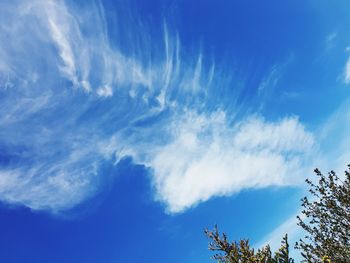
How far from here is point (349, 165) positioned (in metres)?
16.8

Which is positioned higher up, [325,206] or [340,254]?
[325,206]

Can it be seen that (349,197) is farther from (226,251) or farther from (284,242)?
(226,251)

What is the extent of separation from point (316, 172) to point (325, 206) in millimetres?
1863

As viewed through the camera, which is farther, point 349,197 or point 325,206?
point 325,206

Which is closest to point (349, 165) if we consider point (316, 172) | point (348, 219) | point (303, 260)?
point (316, 172)

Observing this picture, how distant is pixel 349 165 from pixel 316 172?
5.54 ft

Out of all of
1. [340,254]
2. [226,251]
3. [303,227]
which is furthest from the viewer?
[303,227]

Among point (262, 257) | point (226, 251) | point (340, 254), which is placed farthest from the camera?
point (226, 251)

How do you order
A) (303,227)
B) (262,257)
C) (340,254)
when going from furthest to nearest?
(303,227)
(340,254)
(262,257)

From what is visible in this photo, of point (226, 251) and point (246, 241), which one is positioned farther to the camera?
point (226, 251)

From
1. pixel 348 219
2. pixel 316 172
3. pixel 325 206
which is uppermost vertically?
pixel 316 172

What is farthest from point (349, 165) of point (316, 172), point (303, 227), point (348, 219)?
point (303, 227)

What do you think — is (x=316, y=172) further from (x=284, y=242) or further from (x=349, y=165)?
(x=284, y=242)

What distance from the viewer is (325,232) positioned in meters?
16.8
